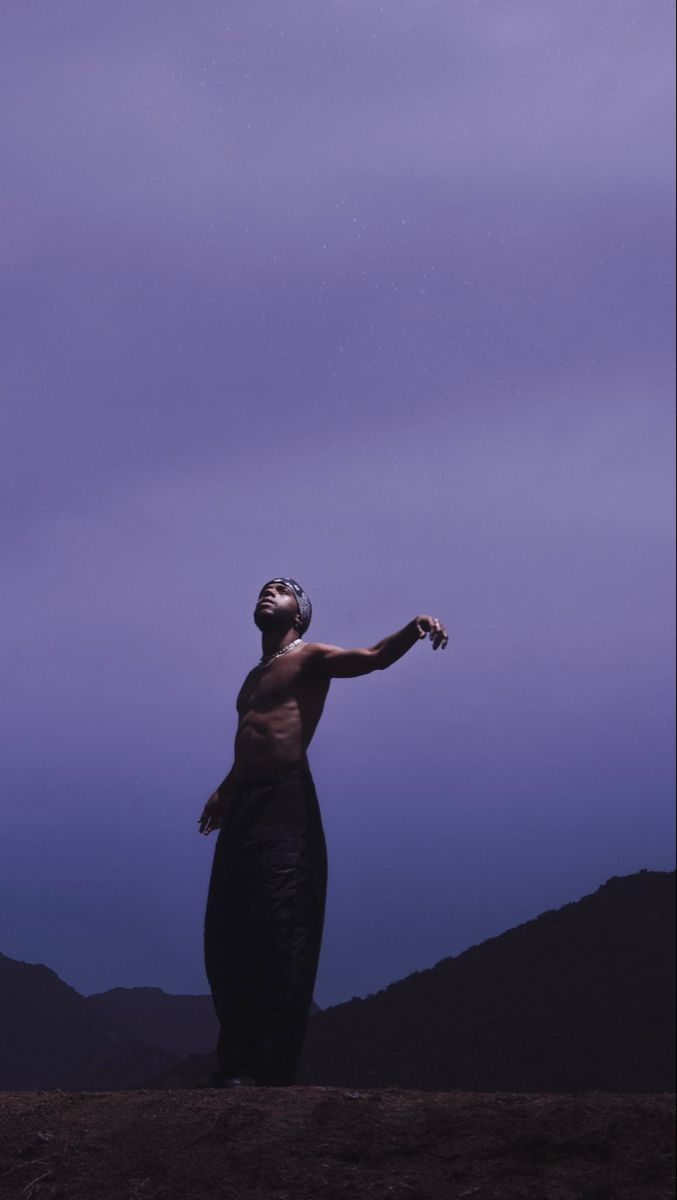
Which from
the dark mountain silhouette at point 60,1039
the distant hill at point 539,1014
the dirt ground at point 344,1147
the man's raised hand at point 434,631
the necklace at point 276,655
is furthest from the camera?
the dark mountain silhouette at point 60,1039

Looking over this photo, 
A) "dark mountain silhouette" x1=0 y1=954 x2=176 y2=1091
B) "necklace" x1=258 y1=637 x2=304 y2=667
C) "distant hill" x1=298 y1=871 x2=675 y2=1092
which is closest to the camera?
"necklace" x1=258 y1=637 x2=304 y2=667

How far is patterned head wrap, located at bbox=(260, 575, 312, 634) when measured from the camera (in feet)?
27.1

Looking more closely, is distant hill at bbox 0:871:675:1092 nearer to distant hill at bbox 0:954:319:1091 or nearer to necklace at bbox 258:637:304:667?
distant hill at bbox 0:954:319:1091

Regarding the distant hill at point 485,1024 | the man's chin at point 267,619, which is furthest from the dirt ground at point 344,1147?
the distant hill at point 485,1024

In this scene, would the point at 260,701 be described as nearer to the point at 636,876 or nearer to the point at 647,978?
the point at 647,978

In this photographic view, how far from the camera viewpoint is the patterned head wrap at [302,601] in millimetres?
8250

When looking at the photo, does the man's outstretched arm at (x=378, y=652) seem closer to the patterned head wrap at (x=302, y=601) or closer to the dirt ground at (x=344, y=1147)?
the patterned head wrap at (x=302, y=601)

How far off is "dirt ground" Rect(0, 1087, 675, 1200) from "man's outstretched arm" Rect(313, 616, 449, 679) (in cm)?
215

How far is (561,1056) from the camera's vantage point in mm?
16875

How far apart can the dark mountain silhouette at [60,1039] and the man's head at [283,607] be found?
1068cm

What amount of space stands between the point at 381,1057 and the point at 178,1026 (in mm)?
6138

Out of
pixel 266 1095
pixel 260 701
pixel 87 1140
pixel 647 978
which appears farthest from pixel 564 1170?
pixel 647 978

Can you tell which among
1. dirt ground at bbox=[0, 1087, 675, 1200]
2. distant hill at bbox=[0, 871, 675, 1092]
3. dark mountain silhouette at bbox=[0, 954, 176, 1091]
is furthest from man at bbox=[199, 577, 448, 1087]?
dark mountain silhouette at bbox=[0, 954, 176, 1091]

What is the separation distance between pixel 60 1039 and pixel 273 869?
13.3 meters
